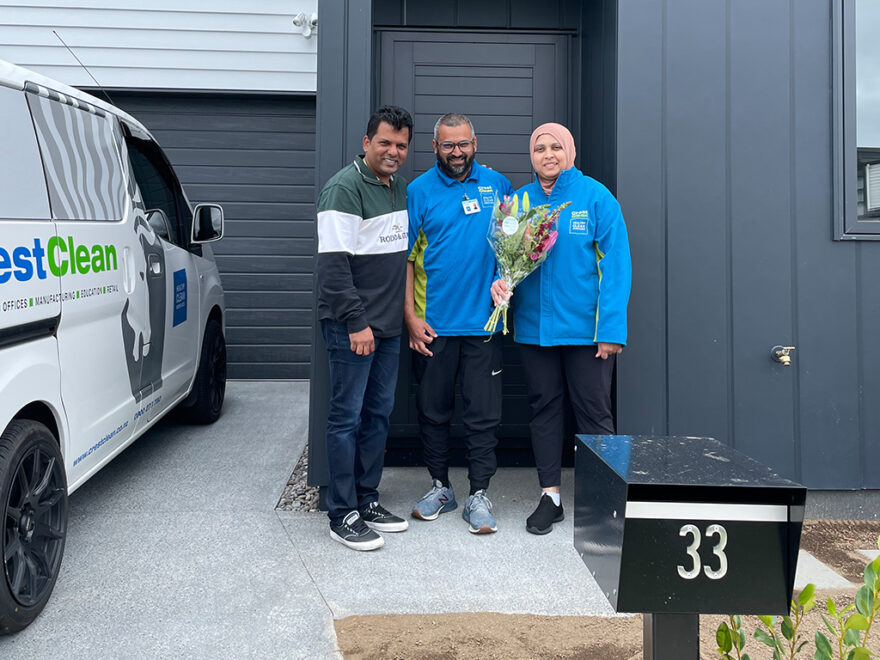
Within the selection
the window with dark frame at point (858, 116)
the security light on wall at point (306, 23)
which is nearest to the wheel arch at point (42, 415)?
the window with dark frame at point (858, 116)

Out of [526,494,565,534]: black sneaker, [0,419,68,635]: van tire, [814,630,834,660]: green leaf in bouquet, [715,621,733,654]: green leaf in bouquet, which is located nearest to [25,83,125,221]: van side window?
[0,419,68,635]: van tire

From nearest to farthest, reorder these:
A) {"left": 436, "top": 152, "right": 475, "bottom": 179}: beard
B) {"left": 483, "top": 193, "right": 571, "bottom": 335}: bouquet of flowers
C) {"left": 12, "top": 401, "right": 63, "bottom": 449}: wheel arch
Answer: {"left": 12, "top": 401, "right": 63, "bottom": 449}: wheel arch, {"left": 483, "top": 193, "right": 571, "bottom": 335}: bouquet of flowers, {"left": 436, "top": 152, "right": 475, "bottom": 179}: beard

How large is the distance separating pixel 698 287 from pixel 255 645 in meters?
2.68

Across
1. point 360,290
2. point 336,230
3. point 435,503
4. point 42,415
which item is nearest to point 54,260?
point 42,415

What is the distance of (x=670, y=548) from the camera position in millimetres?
1224

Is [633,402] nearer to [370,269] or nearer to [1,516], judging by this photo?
[370,269]

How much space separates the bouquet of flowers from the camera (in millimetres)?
3156

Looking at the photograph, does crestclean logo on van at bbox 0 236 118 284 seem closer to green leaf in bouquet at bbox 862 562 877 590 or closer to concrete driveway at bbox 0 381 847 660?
concrete driveway at bbox 0 381 847 660

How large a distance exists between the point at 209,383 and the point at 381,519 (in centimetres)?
241

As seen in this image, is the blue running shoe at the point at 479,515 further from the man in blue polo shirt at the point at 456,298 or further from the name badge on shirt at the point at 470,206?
the name badge on shirt at the point at 470,206

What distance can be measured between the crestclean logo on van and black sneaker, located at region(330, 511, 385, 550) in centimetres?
155

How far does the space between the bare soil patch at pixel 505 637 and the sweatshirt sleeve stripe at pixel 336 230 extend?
1495 mm

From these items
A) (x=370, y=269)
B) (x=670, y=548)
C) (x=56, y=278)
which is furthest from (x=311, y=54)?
(x=670, y=548)

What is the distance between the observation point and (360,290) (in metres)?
3.19
